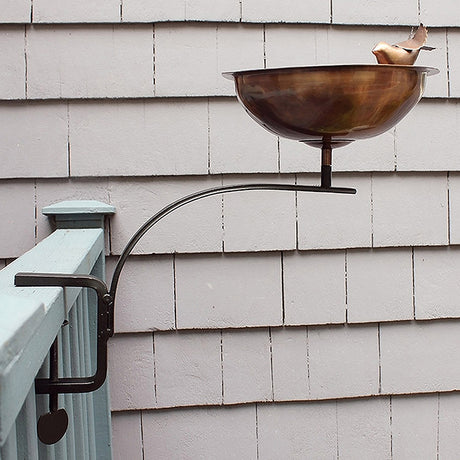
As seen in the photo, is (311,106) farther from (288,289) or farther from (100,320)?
(288,289)

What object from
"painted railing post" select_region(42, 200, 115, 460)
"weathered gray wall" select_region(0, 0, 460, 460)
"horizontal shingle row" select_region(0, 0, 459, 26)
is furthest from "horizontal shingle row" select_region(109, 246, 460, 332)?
"horizontal shingle row" select_region(0, 0, 459, 26)

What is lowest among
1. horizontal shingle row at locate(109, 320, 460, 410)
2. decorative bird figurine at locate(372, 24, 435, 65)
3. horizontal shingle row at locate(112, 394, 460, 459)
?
horizontal shingle row at locate(112, 394, 460, 459)

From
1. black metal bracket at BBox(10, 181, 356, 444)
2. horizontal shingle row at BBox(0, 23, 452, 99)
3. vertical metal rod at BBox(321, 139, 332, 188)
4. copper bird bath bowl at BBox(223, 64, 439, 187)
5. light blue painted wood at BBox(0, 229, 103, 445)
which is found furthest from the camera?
horizontal shingle row at BBox(0, 23, 452, 99)

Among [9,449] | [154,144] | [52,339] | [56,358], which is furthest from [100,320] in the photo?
[154,144]

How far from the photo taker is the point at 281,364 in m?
2.30

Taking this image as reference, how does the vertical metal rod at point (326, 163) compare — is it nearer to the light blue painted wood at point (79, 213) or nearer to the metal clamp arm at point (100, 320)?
the metal clamp arm at point (100, 320)

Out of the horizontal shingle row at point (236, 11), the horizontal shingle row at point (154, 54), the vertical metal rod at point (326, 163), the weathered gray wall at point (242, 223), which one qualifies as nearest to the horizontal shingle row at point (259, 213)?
the weathered gray wall at point (242, 223)

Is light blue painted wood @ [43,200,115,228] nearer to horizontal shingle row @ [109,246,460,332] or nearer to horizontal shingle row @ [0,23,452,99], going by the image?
horizontal shingle row @ [109,246,460,332]

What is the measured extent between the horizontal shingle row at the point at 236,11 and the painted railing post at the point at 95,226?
49 centimetres

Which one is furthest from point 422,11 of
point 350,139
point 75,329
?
point 75,329

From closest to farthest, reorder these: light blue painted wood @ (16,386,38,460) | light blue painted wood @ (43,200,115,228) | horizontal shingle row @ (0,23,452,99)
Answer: light blue painted wood @ (16,386,38,460), light blue painted wood @ (43,200,115,228), horizontal shingle row @ (0,23,452,99)

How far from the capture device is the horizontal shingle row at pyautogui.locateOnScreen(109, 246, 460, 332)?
7.33 ft

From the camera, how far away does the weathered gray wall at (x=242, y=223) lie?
7.16 ft

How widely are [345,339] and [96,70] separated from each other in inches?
39.1
